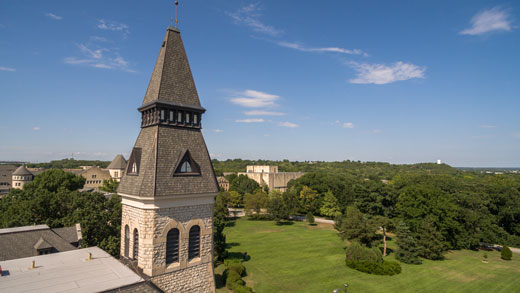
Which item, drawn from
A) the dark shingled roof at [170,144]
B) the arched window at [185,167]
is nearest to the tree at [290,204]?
the dark shingled roof at [170,144]

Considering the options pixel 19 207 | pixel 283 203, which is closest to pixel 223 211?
pixel 283 203

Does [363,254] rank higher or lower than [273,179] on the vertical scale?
lower

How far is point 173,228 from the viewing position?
12.1m

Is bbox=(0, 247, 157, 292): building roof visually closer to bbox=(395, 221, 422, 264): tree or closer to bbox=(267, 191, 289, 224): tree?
bbox=(395, 221, 422, 264): tree

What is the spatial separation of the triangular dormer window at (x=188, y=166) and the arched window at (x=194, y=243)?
2592mm

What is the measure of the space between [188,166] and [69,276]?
253 inches

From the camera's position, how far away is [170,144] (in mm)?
12734

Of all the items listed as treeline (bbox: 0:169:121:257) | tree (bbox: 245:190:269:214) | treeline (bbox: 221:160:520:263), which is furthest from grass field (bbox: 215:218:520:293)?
tree (bbox: 245:190:269:214)

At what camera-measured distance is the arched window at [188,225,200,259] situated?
41.5 ft

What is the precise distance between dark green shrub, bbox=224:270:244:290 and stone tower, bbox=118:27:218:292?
14.5m

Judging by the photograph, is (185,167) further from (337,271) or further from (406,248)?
(406,248)

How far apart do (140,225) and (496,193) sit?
64.3 m

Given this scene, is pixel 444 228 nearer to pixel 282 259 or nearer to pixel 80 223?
pixel 282 259

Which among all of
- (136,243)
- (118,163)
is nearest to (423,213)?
(136,243)
